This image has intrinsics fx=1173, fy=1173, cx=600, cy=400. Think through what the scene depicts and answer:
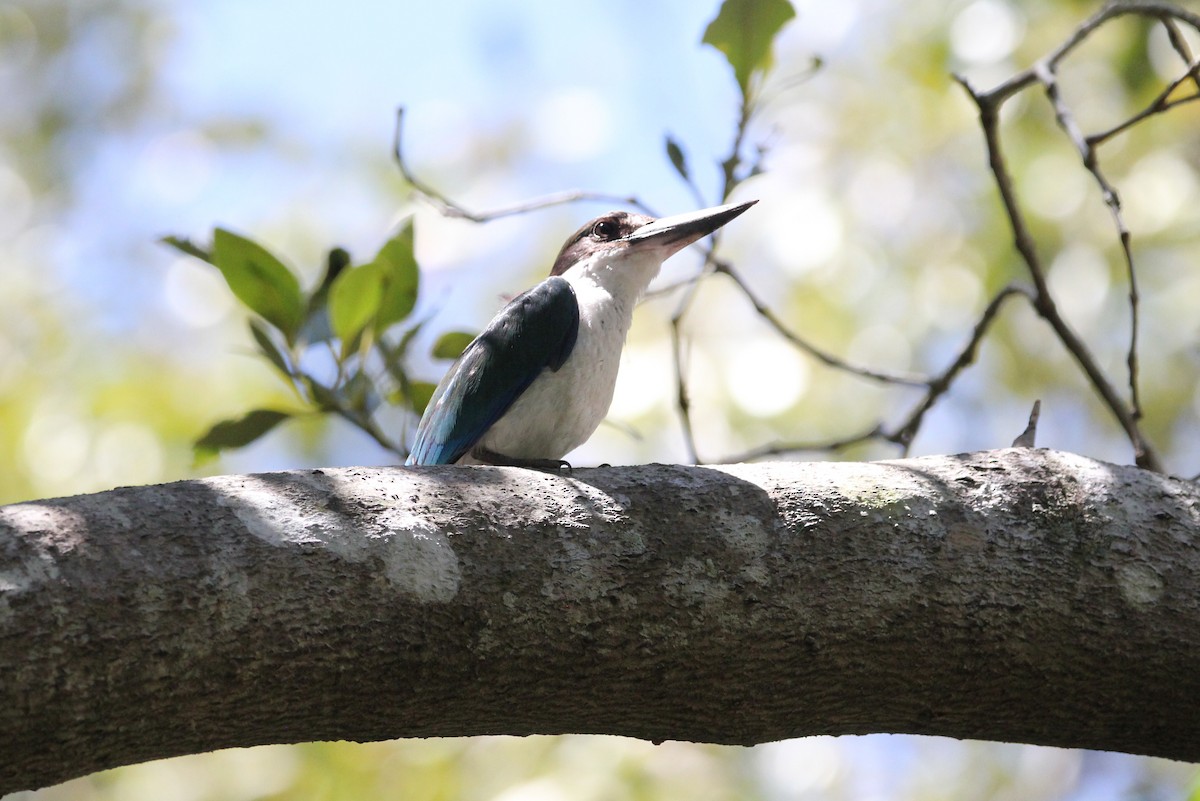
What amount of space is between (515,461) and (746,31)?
1.54 meters

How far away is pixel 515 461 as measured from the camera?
343 cm

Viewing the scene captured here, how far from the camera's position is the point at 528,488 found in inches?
91.7

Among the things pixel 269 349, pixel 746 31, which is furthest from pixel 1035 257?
pixel 269 349

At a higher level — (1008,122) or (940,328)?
(1008,122)

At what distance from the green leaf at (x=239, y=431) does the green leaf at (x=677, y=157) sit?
146 cm

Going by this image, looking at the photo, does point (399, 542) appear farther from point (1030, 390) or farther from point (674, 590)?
point (1030, 390)

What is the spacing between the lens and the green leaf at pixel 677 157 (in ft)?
12.3

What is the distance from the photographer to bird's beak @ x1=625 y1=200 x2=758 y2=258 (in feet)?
12.8

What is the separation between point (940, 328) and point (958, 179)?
1.24 metres

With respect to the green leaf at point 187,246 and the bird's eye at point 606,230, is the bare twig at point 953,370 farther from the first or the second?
the green leaf at point 187,246

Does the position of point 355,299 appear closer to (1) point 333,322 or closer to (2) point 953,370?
(1) point 333,322

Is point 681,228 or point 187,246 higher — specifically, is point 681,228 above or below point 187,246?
above

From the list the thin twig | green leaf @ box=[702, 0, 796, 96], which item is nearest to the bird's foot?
green leaf @ box=[702, 0, 796, 96]

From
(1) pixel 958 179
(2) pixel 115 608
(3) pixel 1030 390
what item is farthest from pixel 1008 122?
(2) pixel 115 608
